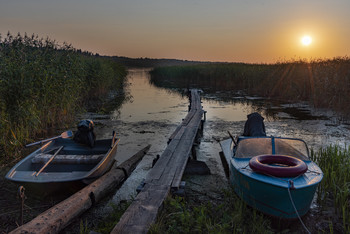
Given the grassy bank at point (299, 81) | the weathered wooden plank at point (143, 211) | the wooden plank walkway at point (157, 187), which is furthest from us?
the grassy bank at point (299, 81)

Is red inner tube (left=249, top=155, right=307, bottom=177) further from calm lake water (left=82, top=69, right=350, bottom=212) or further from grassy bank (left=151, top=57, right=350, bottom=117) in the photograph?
grassy bank (left=151, top=57, right=350, bottom=117)

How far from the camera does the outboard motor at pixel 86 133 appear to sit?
7.05 meters

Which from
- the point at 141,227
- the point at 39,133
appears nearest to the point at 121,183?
the point at 141,227

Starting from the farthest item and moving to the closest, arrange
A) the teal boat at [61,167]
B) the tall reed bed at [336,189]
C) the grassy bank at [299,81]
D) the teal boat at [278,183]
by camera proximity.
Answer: the grassy bank at [299,81] → the teal boat at [61,167] → the tall reed bed at [336,189] → the teal boat at [278,183]

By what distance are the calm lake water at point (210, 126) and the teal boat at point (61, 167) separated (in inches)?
31.1

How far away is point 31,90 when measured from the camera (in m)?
8.01

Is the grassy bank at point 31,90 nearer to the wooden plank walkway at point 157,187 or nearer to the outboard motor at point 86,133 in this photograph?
the outboard motor at point 86,133

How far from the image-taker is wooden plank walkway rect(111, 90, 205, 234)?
362 centimetres

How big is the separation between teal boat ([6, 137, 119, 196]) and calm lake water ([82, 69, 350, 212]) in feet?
2.59

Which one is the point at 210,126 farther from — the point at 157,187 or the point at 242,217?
the point at 242,217

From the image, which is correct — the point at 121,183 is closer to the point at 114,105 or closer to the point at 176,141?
the point at 176,141

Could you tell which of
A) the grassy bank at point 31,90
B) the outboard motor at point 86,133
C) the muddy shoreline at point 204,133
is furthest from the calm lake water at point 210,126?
the grassy bank at point 31,90

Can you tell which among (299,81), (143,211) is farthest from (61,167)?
(299,81)

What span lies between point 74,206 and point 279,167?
340 centimetres
